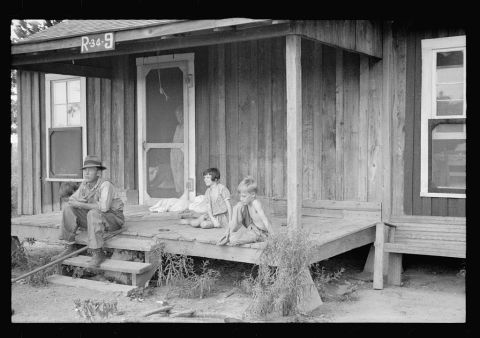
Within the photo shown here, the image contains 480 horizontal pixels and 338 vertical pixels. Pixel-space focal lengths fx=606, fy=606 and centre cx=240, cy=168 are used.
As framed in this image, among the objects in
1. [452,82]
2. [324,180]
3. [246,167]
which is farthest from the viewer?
[246,167]

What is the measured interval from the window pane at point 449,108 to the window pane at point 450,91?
0.21 feet

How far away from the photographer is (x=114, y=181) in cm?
1053

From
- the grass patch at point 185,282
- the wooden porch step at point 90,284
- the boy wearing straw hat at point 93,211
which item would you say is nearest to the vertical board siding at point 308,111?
the grass patch at point 185,282

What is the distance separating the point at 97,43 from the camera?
7691 millimetres

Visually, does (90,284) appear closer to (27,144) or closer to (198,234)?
(198,234)

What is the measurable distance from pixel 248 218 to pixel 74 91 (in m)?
5.43

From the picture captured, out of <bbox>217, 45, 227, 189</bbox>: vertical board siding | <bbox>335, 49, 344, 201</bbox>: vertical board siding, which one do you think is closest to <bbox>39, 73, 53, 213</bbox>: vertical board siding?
<bbox>217, 45, 227, 189</bbox>: vertical board siding

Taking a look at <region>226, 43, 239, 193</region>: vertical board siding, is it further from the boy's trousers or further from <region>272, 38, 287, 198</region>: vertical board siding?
the boy's trousers

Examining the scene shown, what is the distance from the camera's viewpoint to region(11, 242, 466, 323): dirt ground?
20.7ft

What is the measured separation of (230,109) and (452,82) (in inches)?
129

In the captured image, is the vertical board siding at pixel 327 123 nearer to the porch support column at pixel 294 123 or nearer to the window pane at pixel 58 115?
the porch support column at pixel 294 123

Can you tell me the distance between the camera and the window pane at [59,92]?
36.3ft

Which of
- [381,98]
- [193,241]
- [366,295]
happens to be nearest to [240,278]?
[193,241]

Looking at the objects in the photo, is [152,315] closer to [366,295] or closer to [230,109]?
[366,295]
